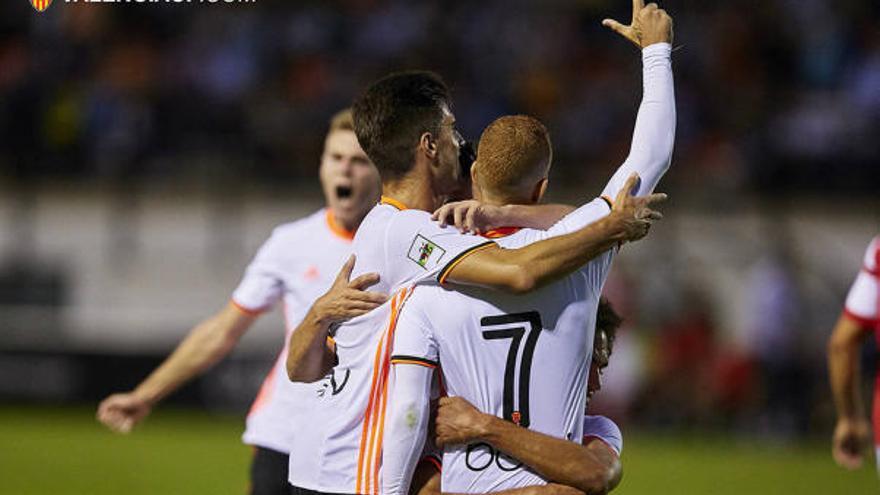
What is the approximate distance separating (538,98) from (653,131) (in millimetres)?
14179

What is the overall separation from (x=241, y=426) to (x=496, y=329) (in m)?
11.7

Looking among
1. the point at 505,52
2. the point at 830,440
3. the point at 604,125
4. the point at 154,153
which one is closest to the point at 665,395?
the point at 830,440

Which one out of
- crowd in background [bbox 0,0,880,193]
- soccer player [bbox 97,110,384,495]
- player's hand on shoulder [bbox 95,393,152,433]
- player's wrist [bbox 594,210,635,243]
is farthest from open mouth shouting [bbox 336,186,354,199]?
crowd in background [bbox 0,0,880,193]

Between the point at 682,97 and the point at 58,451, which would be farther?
the point at 682,97

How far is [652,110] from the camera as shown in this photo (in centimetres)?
486

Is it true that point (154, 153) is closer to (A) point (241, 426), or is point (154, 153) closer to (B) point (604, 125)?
(A) point (241, 426)

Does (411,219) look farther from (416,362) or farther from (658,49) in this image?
(658,49)

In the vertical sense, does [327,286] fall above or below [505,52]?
below

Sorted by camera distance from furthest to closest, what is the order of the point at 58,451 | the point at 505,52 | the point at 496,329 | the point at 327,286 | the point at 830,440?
the point at 505,52 < the point at 830,440 < the point at 58,451 < the point at 327,286 < the point at 496,329

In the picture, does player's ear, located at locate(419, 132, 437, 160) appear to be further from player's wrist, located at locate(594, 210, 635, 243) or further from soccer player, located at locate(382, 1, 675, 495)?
player's wrist, located at locate(594, 210, 635, 243)

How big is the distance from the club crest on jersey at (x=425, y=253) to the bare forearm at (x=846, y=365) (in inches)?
121

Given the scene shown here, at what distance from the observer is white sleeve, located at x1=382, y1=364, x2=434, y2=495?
474 centimetres

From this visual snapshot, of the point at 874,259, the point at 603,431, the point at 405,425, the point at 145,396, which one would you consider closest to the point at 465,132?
the point at 874,259

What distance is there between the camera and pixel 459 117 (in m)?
18.2
